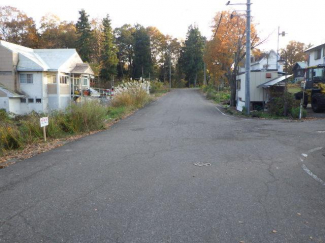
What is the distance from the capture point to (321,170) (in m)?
6.57

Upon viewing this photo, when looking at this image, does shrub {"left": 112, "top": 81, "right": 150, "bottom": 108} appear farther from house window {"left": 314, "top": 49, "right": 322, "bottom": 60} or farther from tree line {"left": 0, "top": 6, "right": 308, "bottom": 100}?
house window {"left": 314, "top": 49, "right": 322, "bottom": 60}

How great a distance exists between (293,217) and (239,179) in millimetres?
1784

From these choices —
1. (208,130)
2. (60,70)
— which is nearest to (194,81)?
(60,70)

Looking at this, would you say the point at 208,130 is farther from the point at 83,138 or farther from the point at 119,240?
the point at 119,240

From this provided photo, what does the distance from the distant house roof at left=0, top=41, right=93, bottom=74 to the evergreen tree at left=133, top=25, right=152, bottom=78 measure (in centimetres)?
2740

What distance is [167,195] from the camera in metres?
5.04

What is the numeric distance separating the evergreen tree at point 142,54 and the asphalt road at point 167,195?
55128 mm

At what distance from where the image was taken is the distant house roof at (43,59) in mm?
30000

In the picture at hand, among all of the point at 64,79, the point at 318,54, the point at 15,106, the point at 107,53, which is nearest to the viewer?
the point at 15,106

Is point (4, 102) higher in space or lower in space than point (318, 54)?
lower

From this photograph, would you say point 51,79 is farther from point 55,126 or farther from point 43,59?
point 55,126

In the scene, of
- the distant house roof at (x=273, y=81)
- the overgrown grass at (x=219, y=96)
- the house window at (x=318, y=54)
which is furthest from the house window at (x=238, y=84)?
the house window at (x=318, y=54)

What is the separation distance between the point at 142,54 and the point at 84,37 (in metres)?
15.8

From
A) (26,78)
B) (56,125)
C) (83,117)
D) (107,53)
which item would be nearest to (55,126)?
(56,125)
